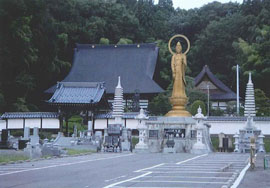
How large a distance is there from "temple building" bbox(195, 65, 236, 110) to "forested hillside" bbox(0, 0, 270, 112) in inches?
98.7

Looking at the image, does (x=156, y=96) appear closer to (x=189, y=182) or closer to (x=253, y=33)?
(x=253, y=33)

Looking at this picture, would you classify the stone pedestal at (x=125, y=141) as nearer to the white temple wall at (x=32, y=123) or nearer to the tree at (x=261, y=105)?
the white temple wall at (x=32, y=123)

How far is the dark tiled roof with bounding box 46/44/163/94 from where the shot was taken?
56375 millimetres

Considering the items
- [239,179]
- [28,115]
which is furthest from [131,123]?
[239,179]

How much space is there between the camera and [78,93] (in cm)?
4241

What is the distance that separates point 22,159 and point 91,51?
41498mm

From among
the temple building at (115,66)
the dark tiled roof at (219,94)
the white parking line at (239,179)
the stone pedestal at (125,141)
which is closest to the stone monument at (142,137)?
the stone pedestal at (125,141)

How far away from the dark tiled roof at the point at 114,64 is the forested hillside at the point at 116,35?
1.84m

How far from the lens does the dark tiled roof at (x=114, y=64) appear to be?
185ft

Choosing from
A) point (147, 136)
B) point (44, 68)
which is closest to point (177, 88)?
point (147, 136)

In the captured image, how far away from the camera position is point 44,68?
5172 cm

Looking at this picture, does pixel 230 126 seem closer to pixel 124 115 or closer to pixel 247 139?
pixel 247 139

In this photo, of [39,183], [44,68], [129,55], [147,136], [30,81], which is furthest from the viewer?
[129,55]

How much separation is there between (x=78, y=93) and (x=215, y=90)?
21793 mm
